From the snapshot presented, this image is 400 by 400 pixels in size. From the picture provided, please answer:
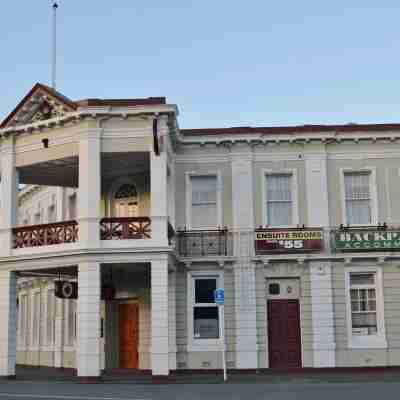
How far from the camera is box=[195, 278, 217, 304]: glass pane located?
2475 centimetres

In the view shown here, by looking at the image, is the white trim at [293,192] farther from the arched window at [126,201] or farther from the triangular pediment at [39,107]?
the triangular pediment at [39,107]

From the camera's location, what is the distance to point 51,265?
72.6ft

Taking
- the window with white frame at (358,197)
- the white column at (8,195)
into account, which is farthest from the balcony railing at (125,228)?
the window with white frame at (358,197)

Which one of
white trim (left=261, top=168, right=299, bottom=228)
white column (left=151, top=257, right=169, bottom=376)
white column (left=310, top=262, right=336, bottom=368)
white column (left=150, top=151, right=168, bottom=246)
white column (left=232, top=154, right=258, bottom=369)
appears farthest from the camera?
white trim (left=261, top=168, right=299, bottom=228)

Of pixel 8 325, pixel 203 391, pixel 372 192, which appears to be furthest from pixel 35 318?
pixel 203 391

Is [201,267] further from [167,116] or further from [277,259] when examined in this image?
[167,116]

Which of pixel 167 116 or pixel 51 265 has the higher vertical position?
pixel 167 116

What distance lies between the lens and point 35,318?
33531 mm

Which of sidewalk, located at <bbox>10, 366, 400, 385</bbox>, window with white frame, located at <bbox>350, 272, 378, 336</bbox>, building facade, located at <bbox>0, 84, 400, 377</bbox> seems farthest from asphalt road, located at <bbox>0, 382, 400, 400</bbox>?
window with white frame, located at <bbox>350, 272, 378, 336</bbox>

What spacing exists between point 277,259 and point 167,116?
20.2ft

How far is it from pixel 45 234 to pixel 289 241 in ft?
25.5

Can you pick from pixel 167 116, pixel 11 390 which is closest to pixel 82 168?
pixel 167 116

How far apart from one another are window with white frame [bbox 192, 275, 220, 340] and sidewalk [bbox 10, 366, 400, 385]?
1.34m

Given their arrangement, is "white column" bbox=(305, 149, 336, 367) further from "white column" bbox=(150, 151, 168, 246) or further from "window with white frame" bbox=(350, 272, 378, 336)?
"white column" bbox=(150, 151, 168, 246)
